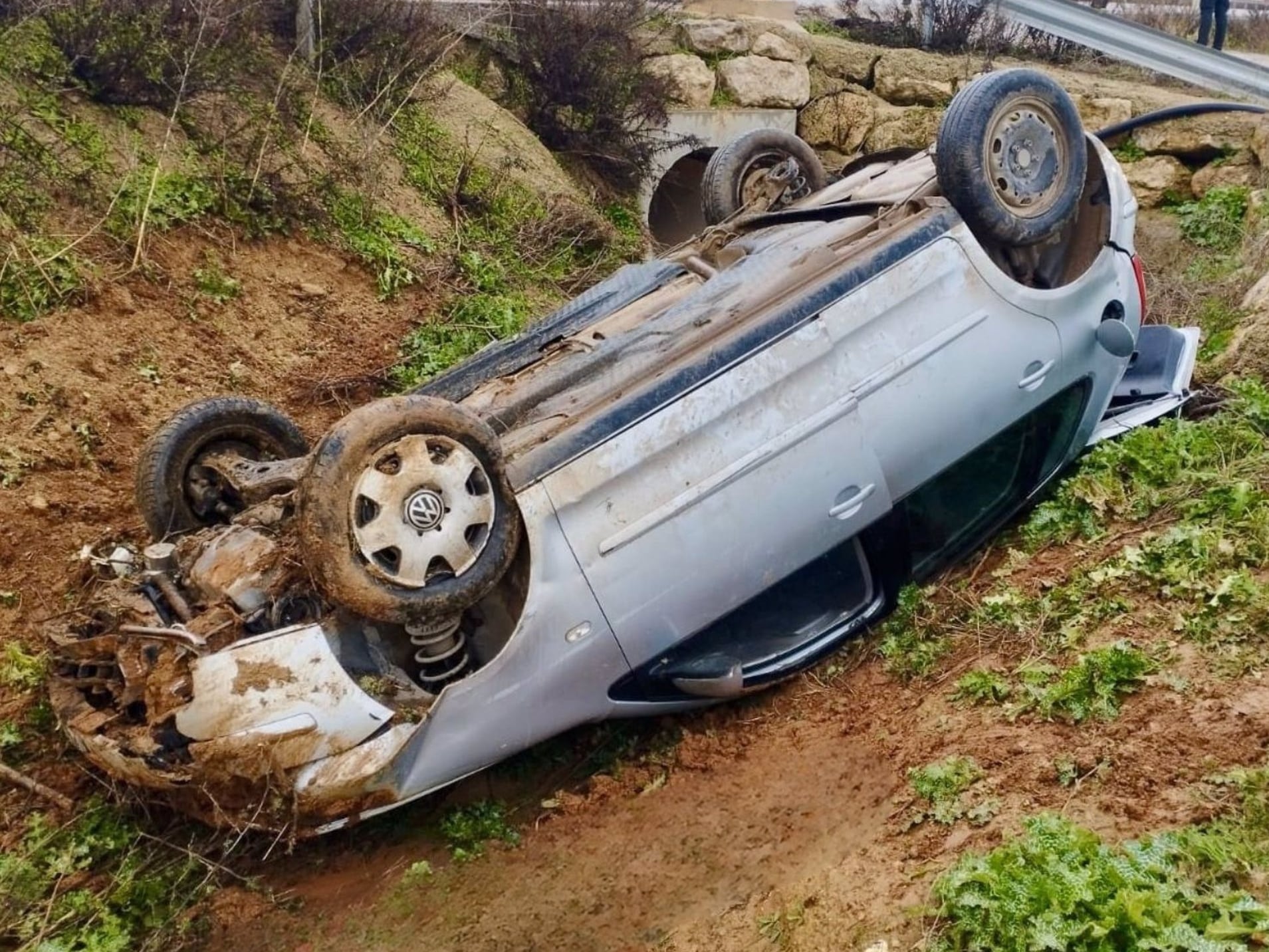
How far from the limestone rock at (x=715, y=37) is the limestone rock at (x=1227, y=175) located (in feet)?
14.4

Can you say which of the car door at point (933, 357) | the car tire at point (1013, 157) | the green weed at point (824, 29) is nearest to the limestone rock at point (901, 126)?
the green weed at point (824, 29)

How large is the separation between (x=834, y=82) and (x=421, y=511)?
9.11 meters

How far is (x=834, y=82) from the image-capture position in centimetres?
1075

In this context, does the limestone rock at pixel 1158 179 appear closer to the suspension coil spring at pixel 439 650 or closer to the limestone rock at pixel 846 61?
the limestone rock at pixel 846 61

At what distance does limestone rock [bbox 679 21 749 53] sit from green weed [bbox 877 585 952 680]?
7.96m

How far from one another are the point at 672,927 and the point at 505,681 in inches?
33.6

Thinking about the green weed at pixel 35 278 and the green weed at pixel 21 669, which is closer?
the green weed at pixel 21 669

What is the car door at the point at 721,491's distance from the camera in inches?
127

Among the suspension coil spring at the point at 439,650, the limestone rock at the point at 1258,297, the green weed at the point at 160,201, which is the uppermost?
the green weed at the point at 160,201

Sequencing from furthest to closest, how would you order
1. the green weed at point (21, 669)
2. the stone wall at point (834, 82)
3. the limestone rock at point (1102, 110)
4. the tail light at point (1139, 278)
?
the stone wall at point (834, 82)
the limestone rock at point (1102, 110)
the tail light at point (1139, 278)
the green weed at point (21, 669)

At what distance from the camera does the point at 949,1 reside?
11.2 metres

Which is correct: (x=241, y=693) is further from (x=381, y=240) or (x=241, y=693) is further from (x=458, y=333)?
(x=381, y=240)

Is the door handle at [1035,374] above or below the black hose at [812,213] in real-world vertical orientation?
below

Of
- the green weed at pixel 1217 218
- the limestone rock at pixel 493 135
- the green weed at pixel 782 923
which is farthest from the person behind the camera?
the limestone rock at pixel 493 135
